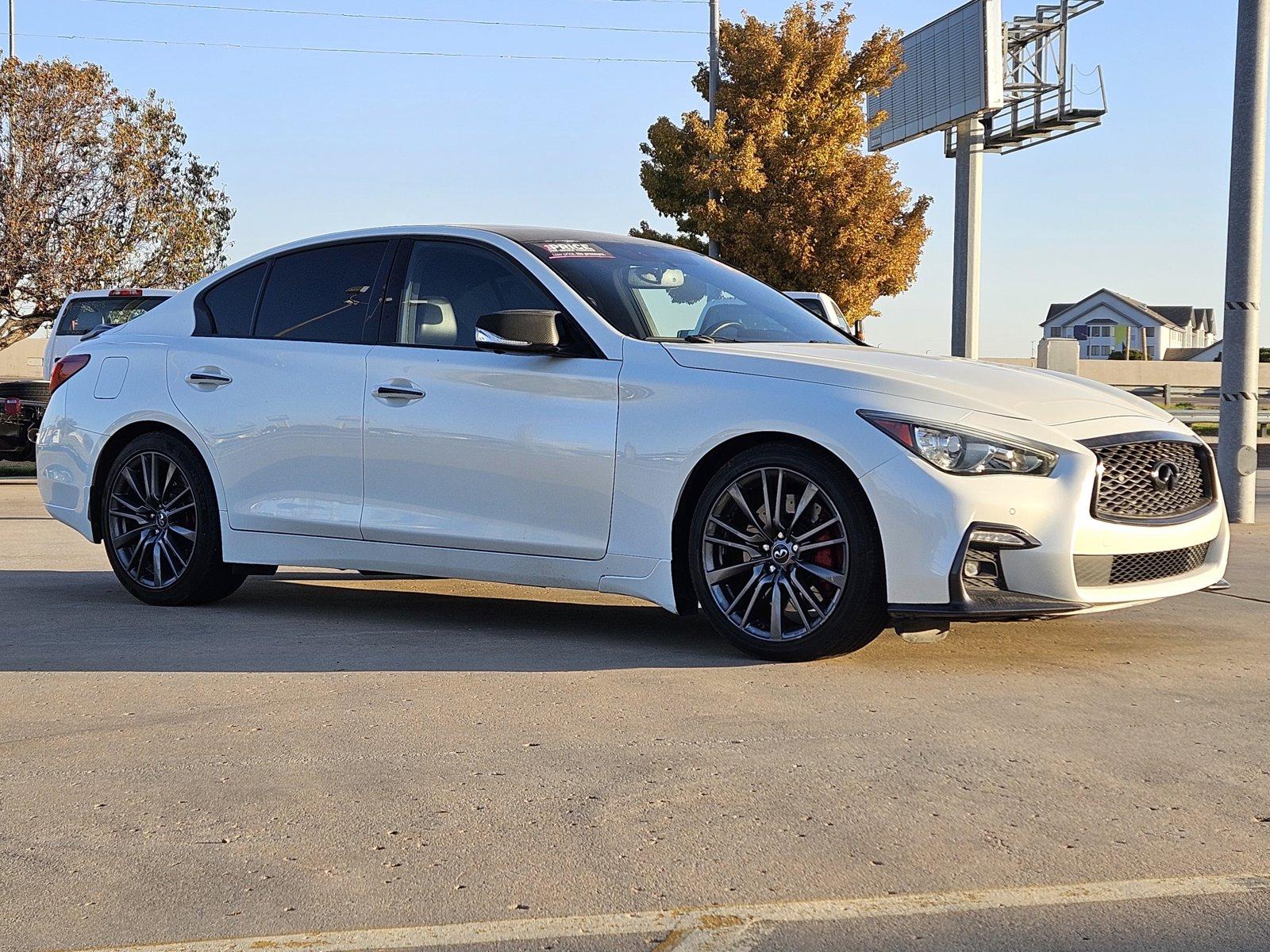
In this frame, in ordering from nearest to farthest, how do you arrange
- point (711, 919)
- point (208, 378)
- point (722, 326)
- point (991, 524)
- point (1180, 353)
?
point (711, 919), point (991, 524), point (722, 326), point (208, 378), point (1180, 353)

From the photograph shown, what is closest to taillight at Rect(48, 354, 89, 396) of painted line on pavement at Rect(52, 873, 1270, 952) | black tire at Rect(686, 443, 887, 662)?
black tire at Rect(686, 443, 887, 662)

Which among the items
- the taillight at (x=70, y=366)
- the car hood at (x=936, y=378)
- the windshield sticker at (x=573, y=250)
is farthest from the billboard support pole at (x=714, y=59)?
the car hood at (x=936, y=378)

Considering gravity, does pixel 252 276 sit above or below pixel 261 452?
above

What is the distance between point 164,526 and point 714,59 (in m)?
29.1

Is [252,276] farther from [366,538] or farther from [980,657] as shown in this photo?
[980,657]

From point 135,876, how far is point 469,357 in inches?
133

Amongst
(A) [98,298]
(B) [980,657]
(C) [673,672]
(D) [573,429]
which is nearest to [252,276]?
(D) [573,429]

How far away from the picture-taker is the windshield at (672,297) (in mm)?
6535

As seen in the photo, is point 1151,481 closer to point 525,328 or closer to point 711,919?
point 525,328

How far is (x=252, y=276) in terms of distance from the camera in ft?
24.8

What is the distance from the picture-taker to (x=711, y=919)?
3.25 meters

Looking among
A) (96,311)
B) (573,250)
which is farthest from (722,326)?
(96,311)

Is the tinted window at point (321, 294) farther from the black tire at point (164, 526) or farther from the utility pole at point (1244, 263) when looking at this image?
the utility pole at point (1244, 263)

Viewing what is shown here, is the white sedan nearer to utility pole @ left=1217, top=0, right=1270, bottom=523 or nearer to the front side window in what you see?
the front side window
